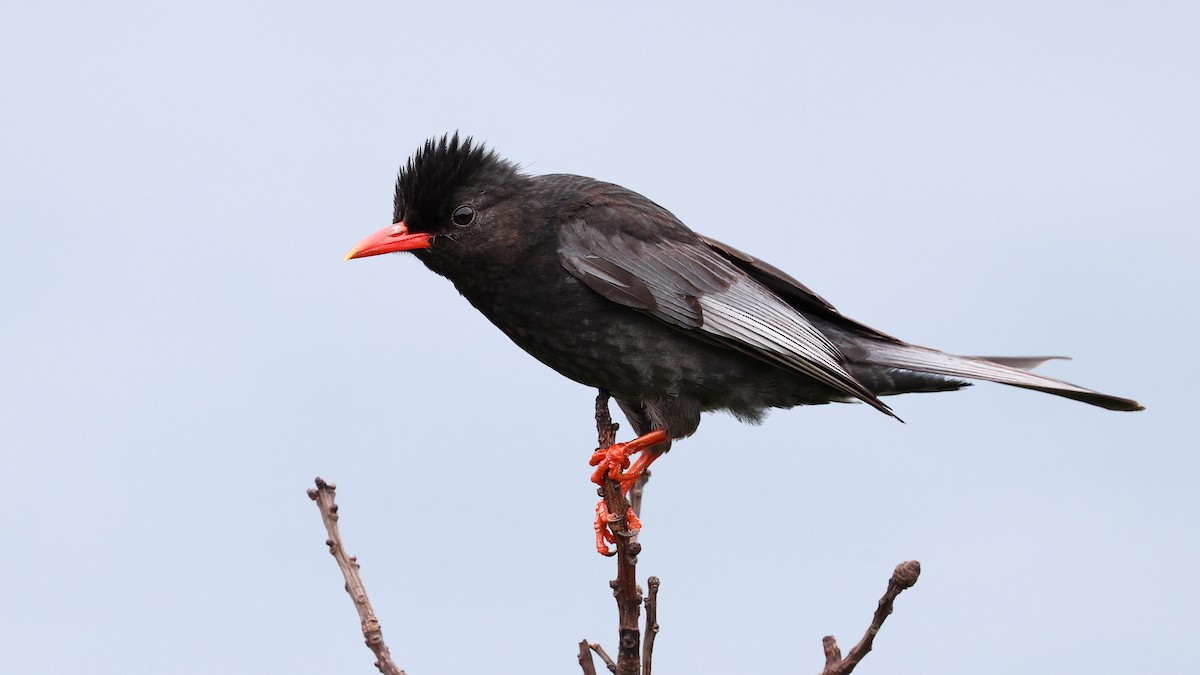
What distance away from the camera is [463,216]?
6328mm

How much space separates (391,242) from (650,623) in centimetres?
224

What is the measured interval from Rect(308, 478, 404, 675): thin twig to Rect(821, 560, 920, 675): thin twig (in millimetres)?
1696

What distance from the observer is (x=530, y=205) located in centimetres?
639

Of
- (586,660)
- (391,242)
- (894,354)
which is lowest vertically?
(586,660)

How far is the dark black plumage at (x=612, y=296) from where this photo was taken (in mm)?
6180

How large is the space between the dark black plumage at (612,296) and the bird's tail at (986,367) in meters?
0.02

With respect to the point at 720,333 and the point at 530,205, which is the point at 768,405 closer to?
the point at 720,333

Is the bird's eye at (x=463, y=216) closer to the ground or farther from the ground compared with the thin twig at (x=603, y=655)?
farther from the ground

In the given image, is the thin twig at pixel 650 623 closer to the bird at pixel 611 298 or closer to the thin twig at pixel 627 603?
the thin twig at pixel 627 603

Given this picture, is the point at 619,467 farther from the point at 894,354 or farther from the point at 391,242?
the point at 894,354

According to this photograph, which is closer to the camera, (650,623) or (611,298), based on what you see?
(650,623)

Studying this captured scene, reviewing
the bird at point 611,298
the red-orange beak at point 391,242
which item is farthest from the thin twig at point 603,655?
the red-orange beak at point 391,242

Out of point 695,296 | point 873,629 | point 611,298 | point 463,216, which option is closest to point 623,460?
point 611,298

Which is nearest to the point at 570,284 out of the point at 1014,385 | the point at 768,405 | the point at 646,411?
the point at 646,411
